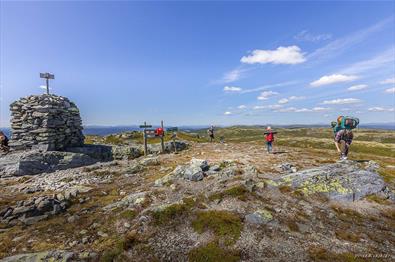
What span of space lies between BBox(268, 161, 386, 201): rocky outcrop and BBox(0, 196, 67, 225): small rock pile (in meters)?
12.8

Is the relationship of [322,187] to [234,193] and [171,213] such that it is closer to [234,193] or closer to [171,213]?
[234,193]

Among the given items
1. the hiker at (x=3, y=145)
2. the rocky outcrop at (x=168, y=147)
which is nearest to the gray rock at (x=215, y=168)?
the rocky outcrop at (x=168, y=147)

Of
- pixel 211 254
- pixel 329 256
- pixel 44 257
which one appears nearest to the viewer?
pixel 44 257

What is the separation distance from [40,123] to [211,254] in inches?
946

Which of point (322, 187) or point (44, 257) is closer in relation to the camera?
point (44, 257)

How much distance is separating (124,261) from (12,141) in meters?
24.2

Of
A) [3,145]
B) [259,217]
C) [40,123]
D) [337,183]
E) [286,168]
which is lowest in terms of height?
[259,217]

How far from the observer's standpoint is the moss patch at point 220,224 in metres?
10.3

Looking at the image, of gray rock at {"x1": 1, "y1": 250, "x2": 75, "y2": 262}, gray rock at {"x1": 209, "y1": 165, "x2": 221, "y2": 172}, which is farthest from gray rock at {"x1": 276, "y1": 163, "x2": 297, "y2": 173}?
gray rock at {"x1": 1, "y1": 250, "x2": 75, "y2": 262}

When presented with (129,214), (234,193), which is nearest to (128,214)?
(129,214)

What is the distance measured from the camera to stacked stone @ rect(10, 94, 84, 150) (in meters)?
24.7

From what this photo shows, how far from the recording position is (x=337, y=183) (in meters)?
15.4

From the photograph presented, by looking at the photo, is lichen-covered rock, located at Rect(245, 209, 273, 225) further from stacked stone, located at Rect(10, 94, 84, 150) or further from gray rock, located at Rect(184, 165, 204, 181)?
stacked stone, located at Rect(10, 94, 84, 150)

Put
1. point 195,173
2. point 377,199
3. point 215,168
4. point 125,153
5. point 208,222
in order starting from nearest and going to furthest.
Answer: point 208,222, point 377,199, point 195,173, point 215,168, point 125,153
